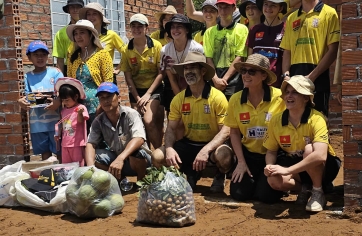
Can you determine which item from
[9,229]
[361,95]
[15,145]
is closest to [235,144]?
[361,95]

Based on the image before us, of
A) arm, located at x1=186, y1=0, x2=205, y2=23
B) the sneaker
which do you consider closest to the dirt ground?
the sneaker

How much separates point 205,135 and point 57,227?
186 cm

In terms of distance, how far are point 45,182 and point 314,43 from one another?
9.76ft

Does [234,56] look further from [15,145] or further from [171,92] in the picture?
[15,145]

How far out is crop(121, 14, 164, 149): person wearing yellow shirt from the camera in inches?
241

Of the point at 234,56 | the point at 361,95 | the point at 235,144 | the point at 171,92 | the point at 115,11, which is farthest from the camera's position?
the point at 115,11

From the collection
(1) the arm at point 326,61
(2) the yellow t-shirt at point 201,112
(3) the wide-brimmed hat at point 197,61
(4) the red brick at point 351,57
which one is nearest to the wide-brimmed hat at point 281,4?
(1) the arm at point 326,61

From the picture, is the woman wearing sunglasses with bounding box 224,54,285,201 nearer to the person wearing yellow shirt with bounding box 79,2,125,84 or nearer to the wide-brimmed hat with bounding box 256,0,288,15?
the wide-brimmed hat with bounding box 256,0,288,15

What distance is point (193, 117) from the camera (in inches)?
212

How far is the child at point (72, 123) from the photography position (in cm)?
554

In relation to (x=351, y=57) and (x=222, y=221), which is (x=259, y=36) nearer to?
(x=351, y=57)

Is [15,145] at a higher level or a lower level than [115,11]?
lower

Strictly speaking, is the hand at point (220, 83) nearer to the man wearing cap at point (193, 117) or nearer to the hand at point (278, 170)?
the man wearing cap at point (193, 117)

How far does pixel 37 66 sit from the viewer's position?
596 centimetres
